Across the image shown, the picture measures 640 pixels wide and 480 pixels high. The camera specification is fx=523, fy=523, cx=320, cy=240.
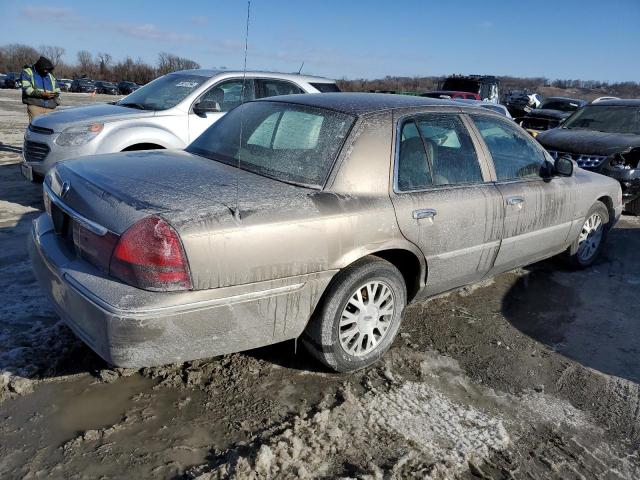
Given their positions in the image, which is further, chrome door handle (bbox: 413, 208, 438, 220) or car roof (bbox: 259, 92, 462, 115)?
car roof (bbox: 259, 92, 462, 115)

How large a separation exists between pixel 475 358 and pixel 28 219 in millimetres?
4893

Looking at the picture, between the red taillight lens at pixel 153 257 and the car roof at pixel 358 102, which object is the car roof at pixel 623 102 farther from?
the red taillight lens at pixel 153 257

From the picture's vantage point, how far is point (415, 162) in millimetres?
3408

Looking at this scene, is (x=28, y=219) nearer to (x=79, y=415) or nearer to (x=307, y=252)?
(x=79, y=415)

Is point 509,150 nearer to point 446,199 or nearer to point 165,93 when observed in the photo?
point 446,199

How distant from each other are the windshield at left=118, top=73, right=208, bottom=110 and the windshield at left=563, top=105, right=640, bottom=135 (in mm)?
6299

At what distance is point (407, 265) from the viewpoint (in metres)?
3.45

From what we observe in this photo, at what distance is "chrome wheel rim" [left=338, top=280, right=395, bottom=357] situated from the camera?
3.09m

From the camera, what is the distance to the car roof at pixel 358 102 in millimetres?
3375

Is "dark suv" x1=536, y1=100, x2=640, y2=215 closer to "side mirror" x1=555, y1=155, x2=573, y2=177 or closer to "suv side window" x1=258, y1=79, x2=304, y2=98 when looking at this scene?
"side mirror" x1=555, y1=155, x2=573, y2=177

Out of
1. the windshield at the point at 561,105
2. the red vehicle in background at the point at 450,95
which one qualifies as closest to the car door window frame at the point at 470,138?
the red vehicle in background at the point at 450,95

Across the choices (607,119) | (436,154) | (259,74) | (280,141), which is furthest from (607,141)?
(280,141)

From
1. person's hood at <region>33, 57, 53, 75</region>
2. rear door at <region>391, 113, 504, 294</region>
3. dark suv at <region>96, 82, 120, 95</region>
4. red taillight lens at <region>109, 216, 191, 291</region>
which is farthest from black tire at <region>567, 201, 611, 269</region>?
dark suv at <region>96, 82, 120, 95</region>

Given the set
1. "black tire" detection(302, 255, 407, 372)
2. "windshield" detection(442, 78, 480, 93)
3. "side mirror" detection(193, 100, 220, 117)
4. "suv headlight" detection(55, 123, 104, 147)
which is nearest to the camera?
"black tire" detection(302, 255, 407, 372)
